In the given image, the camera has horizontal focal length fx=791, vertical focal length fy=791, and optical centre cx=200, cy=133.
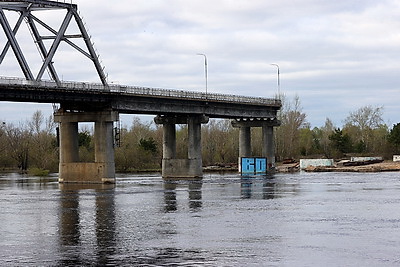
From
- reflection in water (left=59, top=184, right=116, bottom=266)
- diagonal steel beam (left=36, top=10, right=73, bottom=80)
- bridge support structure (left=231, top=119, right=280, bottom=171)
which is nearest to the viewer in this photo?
reflection in water (left=59, top=184, right=116, bottom=266)

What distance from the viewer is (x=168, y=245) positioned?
34031mm

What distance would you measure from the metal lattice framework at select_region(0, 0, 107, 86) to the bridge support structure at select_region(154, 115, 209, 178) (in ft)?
51.2

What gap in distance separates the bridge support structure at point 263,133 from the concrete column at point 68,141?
4463 centimetres

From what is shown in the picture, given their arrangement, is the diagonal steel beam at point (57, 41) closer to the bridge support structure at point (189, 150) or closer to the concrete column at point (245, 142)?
the bridge support structure at point (189, 150)

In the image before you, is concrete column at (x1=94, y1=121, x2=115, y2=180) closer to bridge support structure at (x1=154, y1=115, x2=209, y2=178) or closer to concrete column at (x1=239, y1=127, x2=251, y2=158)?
bridge support structure at (x1=154, y1=115, x2=209, y2=178)

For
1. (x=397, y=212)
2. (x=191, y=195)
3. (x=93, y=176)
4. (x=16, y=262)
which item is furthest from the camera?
(x=93, y=176)

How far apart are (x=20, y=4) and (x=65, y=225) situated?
6895 centimetres

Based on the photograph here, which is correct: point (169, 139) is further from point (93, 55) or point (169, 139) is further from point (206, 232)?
point (206, 232)

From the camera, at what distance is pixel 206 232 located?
38.4 metres

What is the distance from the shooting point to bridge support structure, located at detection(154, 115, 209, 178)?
122 metres

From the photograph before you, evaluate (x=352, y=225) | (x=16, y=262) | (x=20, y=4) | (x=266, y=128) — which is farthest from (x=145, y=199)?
(x=266, y=128)

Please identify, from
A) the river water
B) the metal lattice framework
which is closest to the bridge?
the metal lattice framework

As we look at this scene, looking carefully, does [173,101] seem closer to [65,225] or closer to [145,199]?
[145,199]

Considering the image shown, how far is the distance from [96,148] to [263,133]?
4958cm
